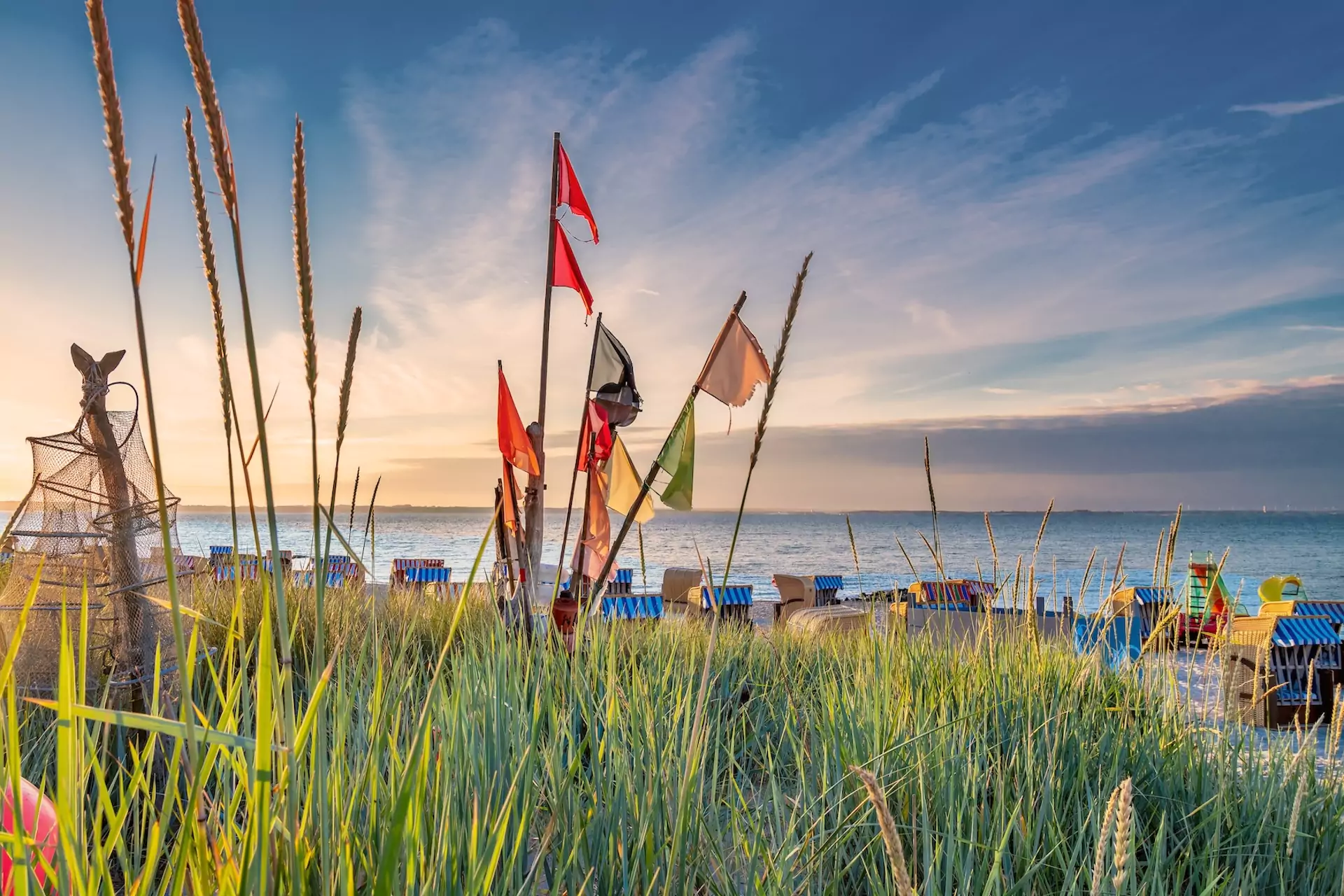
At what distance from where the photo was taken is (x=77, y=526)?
9.82 feet

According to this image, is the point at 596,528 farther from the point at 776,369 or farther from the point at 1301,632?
the point at 1301,632

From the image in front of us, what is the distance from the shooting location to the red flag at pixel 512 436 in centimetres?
414

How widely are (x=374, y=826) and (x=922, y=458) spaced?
6.53ft

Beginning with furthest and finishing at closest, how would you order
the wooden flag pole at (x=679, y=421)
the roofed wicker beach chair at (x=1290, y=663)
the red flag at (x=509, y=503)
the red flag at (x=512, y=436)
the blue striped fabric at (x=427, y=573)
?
1. the blue striped fabric at (x=427, y=573)
2. the roofed wicker beach chair at (x=1290, y=663)
3. the red flag at (x=512, y=436)
4. the red flag at (x=509, y=503)
5. the wooden flag pole at (x=679, y=421)

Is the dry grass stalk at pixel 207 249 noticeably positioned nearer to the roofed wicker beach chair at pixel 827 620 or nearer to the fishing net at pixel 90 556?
the fishing net at pixel 90 556

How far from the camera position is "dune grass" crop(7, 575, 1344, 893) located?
3.72ft

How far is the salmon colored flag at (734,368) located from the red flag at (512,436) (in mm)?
1048

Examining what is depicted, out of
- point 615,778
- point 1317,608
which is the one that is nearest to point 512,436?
point 615,778

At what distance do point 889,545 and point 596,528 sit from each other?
172 feet

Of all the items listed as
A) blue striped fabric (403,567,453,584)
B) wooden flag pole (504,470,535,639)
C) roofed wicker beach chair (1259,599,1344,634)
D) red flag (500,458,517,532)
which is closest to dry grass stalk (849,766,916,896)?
wooden flag pole (504,470,535,639)

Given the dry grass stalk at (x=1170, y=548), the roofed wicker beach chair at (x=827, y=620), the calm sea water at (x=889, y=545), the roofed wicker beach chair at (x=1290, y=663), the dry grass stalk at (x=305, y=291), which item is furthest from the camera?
the calm sea water at (x=889, y=545)

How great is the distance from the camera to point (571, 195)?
4.82 metres

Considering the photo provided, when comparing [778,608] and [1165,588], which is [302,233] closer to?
[1165,588]

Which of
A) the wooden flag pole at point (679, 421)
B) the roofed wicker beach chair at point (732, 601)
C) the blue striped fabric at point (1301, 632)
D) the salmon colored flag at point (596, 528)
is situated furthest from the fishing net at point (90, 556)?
the blue striped fabric at point (1301, 632)
